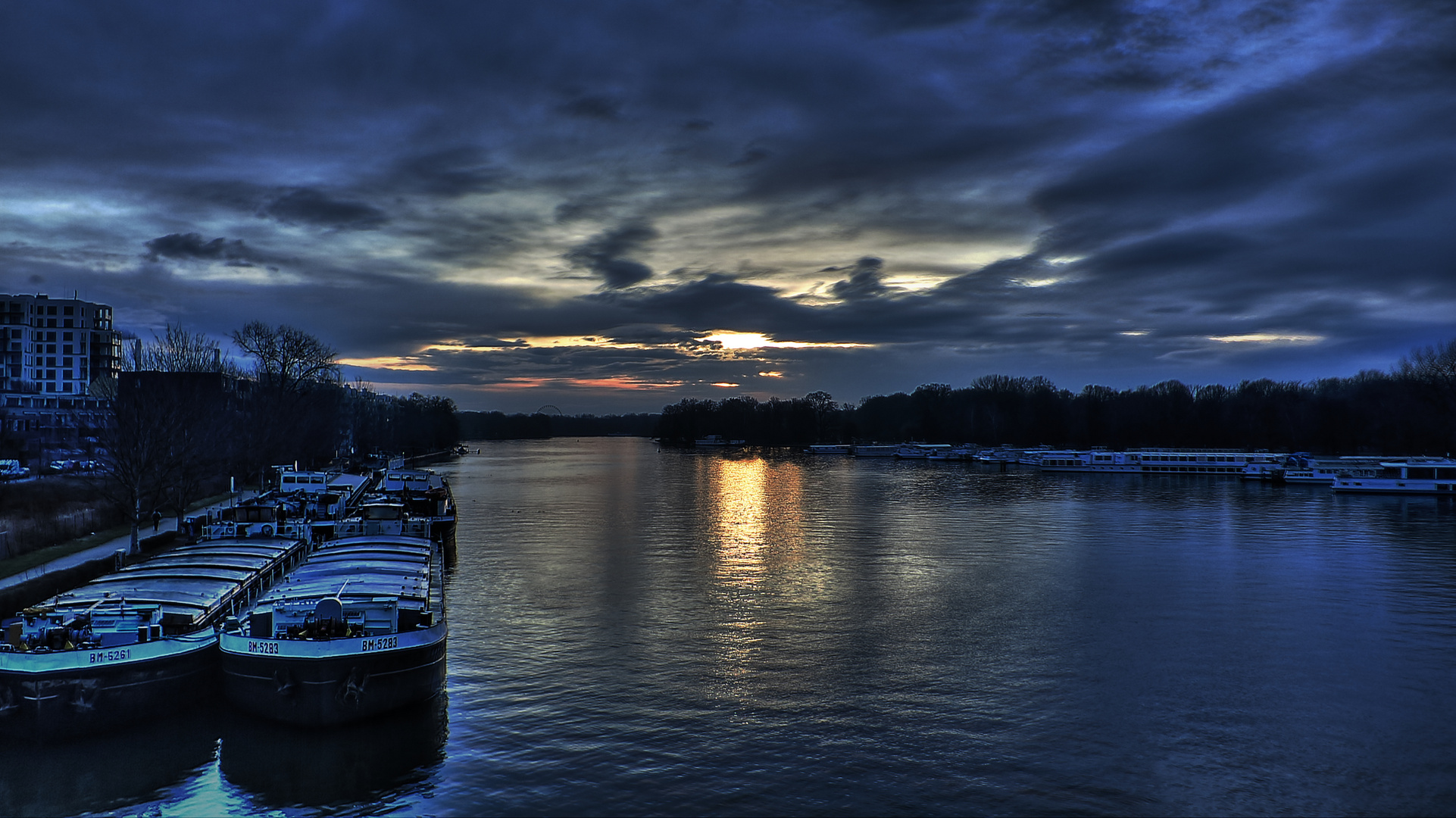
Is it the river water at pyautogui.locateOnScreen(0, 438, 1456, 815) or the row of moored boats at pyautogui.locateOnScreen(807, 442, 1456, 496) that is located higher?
the row of moored boats at pyautogui.locateOnScreen(807, 442, 1456, 496)

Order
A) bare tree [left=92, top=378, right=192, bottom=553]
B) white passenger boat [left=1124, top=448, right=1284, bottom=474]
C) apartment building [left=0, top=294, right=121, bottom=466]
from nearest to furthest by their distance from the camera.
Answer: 1. bare tree [left=92, top=378, right=192, bottom=553]
2. white passenger boat [left=1124, top=448, right=1284, bottom=474]
3. apartment building [left=0, top=294, right=121, bottom=466]

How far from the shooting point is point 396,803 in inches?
838

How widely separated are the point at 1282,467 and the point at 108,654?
147 m

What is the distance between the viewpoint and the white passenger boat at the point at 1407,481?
104 metres

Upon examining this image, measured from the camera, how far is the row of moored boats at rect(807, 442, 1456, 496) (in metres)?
105

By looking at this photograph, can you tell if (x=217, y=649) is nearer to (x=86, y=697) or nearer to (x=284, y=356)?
(x=86, y=697)

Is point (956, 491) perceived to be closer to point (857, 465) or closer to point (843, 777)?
point (857, 465)

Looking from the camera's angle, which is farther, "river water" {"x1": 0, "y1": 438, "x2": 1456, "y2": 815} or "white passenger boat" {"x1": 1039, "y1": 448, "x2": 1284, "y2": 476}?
"white passenger boat" {"x1": 1039, "y1": 448, "x2": 1284, "y2": 476}

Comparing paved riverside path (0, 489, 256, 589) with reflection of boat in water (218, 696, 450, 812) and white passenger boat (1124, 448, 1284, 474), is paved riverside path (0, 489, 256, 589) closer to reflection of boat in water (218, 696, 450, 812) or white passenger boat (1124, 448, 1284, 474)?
reflection of boat in water (218, 696, 450, 812)

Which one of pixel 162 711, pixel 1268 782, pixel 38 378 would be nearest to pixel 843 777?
pixel 1268 782

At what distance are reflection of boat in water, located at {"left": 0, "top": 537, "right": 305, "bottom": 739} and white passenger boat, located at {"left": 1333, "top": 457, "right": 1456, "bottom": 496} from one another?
122 m

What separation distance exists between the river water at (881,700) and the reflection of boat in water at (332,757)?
97 mm

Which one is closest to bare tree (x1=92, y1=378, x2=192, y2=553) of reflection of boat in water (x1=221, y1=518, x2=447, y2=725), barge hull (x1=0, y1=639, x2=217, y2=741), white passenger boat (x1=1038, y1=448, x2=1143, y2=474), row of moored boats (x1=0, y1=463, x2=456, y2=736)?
row of moored boats (x1=0, y1=463, x2=456, y2=736)

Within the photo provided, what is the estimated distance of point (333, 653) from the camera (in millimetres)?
24781
